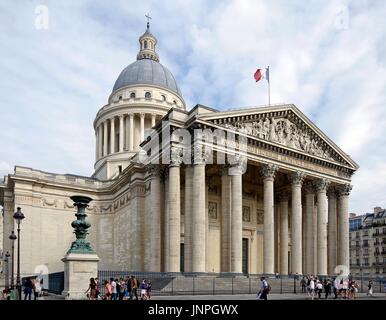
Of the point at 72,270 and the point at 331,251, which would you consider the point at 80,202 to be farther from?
the point at 331,251

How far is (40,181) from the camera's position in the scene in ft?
170

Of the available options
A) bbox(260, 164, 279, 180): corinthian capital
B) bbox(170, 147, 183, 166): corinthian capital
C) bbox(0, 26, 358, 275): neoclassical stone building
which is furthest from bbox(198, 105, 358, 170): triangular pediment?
bbox(170, 147, 183, 166): corinthian capital

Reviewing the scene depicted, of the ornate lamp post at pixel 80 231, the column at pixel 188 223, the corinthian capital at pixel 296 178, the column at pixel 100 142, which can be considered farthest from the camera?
the column at pixel 100 142

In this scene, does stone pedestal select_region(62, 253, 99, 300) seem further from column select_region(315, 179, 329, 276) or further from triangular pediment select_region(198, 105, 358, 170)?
column select_region(315, 179, 329, 276)

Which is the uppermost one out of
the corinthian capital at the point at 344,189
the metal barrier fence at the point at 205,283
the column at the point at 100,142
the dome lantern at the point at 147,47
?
the dome lantern at the point at 147,47

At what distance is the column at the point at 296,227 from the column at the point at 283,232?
3132mm

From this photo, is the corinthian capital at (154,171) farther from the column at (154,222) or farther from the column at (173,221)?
the column at (173,221)

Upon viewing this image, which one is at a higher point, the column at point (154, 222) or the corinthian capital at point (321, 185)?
the corinthian capital at point (321, 185)

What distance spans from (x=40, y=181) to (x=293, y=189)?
2906 centimetres

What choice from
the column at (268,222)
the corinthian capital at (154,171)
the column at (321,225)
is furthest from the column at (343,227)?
the corinthian capital at (154,171)

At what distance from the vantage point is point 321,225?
45.3 metres

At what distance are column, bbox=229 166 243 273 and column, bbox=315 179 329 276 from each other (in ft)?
38.9

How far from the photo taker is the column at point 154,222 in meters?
39.8
